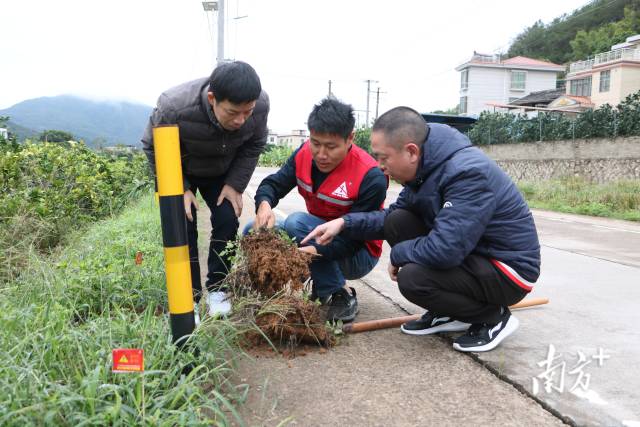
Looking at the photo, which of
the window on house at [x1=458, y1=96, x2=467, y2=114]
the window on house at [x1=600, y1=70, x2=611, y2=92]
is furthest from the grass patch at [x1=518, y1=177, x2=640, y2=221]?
the window on house at [x1=458, y1=96, x2=467, y2=114]

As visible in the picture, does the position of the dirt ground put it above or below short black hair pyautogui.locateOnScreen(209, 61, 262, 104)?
below

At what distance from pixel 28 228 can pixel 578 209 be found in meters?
12.2

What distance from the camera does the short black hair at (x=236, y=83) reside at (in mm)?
2762

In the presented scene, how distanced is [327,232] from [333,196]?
1.18 ft

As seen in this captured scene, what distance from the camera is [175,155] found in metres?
1.97

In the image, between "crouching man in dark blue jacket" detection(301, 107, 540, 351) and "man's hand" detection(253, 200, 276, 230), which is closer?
"crouching man in dark blue jacket" detection(301, 107, 540, 351)

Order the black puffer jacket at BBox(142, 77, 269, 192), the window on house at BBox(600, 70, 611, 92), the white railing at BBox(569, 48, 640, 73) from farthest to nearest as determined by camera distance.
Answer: the white railing at BBox(569, 48, 640, 73) < the window on house at BBox(600, 70, 611, 92) < the black puffer jacket at BBox(142, 77, 269, 192)

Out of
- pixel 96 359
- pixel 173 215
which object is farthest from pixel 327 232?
pixel 96 359

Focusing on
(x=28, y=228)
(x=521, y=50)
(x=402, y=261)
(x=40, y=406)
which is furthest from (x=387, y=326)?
(x=521, y=50)

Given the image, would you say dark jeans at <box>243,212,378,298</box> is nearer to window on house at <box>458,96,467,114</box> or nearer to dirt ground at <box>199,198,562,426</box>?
dirt ground at <box>199,198,562,426</box>

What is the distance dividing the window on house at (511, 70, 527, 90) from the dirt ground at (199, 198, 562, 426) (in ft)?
202

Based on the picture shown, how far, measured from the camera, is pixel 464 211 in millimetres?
2586

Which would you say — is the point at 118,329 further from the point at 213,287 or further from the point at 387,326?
the point at 387,326

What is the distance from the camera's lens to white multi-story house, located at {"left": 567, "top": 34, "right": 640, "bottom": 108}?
40375 millimetres
